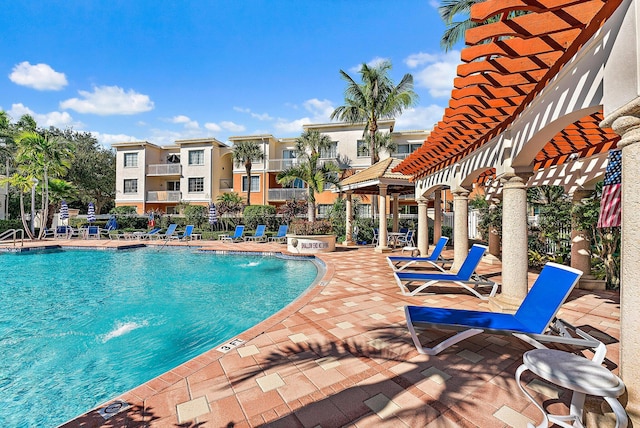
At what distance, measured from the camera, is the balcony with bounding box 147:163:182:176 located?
31875 mm

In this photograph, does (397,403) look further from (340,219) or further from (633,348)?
(340,219)

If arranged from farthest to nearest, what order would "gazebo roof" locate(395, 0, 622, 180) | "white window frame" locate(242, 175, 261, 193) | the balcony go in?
1. the balcony
2. "white window frame" locate(242, 175, 261, 193)
3. "gazebo roof" locate(395, 0, 622, 180)

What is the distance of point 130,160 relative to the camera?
32625 mm

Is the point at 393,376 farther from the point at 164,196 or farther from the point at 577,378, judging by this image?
the point at 164,196

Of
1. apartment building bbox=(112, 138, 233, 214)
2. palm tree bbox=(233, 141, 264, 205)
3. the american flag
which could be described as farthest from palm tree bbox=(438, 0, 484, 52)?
apartment building bbox=(112, 138, 233, 214)

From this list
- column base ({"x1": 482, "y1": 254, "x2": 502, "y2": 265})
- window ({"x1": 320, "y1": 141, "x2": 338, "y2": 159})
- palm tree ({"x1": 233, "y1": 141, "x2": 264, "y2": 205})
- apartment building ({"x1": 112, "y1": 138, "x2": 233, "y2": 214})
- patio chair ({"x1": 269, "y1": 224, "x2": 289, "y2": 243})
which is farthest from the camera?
apartment building ({"x1": 112, "y1": 138, "x2": 233, "y2": 214})

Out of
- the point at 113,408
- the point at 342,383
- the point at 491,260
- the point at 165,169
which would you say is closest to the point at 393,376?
the point at 342,383

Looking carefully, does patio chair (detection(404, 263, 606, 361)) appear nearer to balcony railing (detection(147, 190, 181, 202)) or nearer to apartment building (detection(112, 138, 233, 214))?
apartment building (detection(112, 138, 233, 214))

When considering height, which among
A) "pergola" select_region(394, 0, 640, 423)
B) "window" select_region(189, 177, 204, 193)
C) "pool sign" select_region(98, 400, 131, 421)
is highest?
"window" select_region(189, 177, 204, 193)

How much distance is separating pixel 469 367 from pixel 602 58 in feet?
10.4

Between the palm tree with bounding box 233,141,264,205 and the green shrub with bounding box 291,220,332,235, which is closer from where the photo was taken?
the green shrub with bounding box 291,220,332,235

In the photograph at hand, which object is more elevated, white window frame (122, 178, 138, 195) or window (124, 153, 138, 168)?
window (124, 153, 138, 168)

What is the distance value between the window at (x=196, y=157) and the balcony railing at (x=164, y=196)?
351 centimetres

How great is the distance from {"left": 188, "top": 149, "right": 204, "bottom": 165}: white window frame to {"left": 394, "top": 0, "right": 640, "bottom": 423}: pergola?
95.8ft
